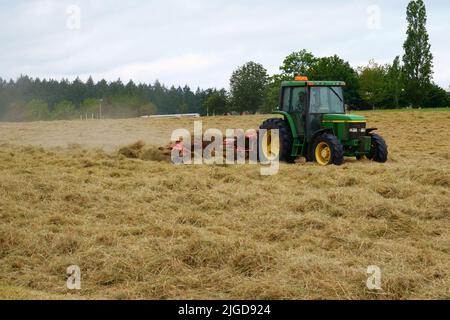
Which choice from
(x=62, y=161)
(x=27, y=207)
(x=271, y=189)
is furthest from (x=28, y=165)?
(x=271, y=189)

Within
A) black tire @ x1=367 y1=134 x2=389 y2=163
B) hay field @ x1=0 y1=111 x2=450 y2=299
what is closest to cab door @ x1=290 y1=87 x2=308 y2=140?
black tire @ x1=367 y1=134 x2=389 y2=163

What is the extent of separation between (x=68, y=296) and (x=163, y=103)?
105 metres

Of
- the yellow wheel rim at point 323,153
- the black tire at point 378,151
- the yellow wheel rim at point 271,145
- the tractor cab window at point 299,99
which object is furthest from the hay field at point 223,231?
the tractor cab window at point 299,99

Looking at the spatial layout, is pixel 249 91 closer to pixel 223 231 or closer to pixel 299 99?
pixel 299 99

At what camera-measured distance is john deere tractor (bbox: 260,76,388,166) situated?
13938 millimetres

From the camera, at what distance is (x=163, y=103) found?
109062mm

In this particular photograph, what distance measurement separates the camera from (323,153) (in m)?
13.8

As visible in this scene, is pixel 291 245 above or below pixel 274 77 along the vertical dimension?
below

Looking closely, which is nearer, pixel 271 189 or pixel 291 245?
pixel 291 245

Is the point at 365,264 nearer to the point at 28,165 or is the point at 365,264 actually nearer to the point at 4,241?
the point at 4,241

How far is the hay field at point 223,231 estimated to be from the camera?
5617 mm

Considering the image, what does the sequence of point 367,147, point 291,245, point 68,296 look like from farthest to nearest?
point 367,147 < point 291,245 < point 68,296

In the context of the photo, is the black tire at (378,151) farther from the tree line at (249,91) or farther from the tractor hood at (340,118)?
the tree line at (249,91)
